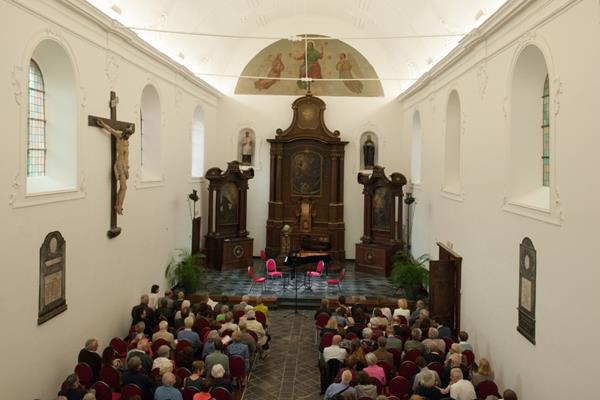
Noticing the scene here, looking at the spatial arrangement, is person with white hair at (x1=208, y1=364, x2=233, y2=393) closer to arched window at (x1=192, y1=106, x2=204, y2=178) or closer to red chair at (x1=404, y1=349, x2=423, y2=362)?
red chair at (x1=404, y1=349, x2=423, y2=362)

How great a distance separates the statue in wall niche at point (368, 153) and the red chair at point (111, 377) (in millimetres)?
15404

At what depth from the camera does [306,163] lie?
71.0 ft

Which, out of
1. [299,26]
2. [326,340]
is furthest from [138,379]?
[299,26]

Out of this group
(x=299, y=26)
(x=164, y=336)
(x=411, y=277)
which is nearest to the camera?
(x=164, y=336)

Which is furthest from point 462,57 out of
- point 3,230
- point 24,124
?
point 3,230

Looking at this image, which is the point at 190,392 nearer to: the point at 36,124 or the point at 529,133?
the point at 36,124

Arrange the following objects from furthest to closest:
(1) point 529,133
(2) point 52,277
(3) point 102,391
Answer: (1) point 529,133
(2) point 52,277
(3) point 102,391

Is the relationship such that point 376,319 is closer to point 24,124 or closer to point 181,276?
point 181,276

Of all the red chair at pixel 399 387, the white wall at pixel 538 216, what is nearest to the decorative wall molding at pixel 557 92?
the white wall at pixel 538 216

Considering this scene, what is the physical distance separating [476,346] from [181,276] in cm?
837

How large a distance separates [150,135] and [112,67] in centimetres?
346

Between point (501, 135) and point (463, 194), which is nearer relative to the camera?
point (501, 135)

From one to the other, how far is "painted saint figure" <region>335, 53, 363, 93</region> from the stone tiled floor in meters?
11.1

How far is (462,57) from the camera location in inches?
493
